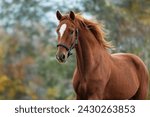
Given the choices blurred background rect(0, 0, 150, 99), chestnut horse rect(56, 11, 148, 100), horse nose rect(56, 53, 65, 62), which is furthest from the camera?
blurred background rect(0, 0, 150, 99)

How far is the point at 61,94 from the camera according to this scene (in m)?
17.2

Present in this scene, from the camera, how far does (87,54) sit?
15.3 feet

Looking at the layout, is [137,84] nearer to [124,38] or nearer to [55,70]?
[124,38]

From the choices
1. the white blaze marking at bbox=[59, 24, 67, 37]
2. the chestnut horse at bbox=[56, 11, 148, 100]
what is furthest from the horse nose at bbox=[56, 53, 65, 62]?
the white blaze marking at bbox=[59, 24, 67, 37]

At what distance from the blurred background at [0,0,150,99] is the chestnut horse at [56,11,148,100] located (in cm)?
908

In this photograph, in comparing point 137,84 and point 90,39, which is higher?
point 90,39

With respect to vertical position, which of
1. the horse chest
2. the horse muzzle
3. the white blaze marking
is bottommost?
the horse chest

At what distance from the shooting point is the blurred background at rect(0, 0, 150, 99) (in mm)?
16062

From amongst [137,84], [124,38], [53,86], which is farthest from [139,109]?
[53,86]

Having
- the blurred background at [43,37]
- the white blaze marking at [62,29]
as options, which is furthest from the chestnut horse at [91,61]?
the blurred background at [43,37]

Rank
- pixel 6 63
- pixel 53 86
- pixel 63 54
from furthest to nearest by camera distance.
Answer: pixel 6 63 → pixel 53 86 → pixel 63 54

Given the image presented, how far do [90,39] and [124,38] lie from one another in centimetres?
961

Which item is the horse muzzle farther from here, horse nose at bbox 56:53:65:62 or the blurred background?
the blurred background

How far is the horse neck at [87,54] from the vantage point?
A: 15.2 feet
